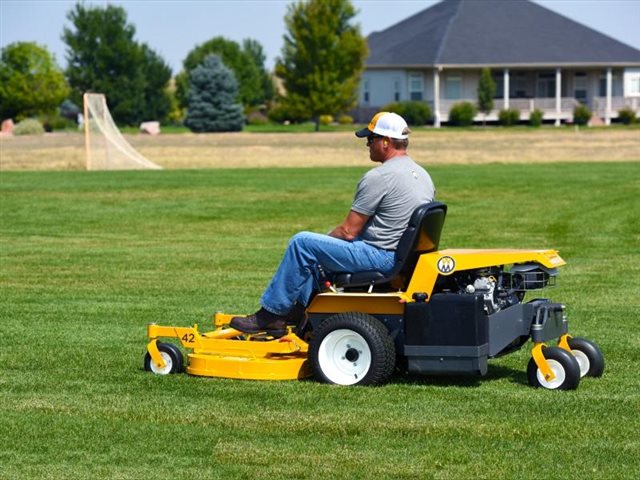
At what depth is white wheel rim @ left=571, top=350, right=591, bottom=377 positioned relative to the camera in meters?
9.16

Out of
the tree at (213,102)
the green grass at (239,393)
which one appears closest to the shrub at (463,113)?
the tree at (213,102)

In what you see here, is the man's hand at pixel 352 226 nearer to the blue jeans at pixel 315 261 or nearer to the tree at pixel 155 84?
the blue jeans at pixel 315 261

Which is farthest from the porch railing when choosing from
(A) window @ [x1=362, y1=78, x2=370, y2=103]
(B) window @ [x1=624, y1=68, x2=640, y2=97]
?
(A) window @ [x1=362, y1=78, x2=370, y2=103]

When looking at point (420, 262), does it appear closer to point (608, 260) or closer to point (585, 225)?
point (608, 260)

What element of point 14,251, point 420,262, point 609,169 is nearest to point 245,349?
point 420,262

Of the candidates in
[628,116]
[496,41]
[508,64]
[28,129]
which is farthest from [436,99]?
[28,129]

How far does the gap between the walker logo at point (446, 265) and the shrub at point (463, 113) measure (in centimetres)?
6800

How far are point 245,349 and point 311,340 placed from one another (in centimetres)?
56

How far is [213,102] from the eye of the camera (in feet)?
234

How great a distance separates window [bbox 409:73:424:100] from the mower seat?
2864 inches

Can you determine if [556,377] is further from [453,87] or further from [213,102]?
[453,87]

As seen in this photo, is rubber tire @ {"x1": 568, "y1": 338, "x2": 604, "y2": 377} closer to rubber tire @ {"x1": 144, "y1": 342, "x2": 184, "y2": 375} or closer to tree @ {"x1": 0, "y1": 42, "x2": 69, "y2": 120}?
rubber tire @ {"x1": 144, "y1": 342, "x2": 184, "y2": 375}

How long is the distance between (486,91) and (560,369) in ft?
223

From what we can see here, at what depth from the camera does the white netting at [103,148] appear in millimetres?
38312
